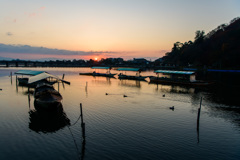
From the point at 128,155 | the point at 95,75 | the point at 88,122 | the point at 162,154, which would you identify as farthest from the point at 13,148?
the point at 95,75

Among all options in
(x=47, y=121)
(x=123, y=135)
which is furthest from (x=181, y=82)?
(x=47, y=121)

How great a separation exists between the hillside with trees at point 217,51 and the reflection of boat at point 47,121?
405 feet

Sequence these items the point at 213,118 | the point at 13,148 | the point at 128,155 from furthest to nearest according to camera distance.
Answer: the point at 213,118, the point at 13,148, the point at 128,155

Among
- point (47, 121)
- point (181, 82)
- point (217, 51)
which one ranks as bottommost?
point (47, 121)

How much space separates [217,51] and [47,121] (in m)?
133

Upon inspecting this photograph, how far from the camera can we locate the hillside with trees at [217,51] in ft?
371

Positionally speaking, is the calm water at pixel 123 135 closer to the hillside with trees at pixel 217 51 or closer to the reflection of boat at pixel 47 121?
the reflection of boat at pixel 47 121

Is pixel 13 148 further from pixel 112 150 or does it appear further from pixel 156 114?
pixel 156 114

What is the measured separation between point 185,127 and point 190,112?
6783mm

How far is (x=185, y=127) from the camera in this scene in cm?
1989

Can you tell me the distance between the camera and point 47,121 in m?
21.7

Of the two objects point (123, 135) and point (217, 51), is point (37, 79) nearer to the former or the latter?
point (123, 135)

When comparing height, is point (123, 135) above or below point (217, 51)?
below

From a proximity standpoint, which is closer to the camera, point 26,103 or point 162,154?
point 162,154
